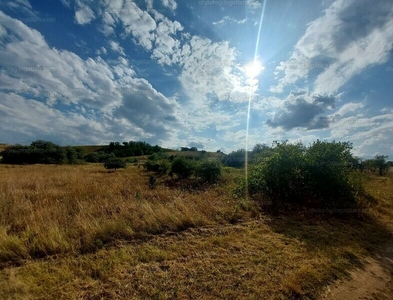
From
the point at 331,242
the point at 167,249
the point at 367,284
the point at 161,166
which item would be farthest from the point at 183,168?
the point at 367,284

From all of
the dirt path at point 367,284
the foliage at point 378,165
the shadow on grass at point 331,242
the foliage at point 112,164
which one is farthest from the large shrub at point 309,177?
the foliage at point 378,165

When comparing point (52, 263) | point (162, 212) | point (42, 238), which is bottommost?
point (52, 263)

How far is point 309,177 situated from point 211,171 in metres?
9.18

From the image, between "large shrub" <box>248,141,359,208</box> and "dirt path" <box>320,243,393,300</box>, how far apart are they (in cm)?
386

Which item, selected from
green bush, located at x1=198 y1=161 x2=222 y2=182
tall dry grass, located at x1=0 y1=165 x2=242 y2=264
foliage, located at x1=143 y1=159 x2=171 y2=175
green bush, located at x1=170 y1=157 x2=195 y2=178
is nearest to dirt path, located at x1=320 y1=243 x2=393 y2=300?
tall dry grass, located at x1=0 y1=165 x2=242 y2=264

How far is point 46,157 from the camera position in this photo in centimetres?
4994

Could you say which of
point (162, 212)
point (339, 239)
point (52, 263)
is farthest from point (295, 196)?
point (52, 263)

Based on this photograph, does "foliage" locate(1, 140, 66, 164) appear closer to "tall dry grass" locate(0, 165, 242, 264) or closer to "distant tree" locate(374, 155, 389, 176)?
"tall dry grass" locate(0, 165, 242, 264)

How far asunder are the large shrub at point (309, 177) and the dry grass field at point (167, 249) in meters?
1.42

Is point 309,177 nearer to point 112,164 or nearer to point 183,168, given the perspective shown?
point 183,168

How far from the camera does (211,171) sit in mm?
16938

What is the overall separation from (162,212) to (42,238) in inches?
104

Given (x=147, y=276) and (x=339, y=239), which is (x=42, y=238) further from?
(x=339, y=239)

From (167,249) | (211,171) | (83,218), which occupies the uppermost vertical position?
(211,171)
